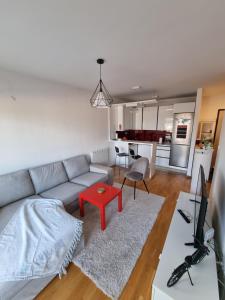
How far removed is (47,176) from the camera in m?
2.56

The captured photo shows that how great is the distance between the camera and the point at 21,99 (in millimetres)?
2355

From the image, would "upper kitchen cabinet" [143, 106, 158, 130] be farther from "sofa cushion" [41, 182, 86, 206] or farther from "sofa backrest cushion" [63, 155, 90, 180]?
"sofa cushion" [41, 182, 86, 206]

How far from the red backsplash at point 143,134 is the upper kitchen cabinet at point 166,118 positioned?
0.65 feet

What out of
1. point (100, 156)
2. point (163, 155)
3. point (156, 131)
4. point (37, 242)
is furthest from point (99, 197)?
point (156, 131)

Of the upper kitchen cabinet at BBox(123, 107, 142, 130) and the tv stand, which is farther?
the upper kitchen cabinet at BBox(123, 107, 142, 130)

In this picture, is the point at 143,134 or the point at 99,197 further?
the point at 143,134

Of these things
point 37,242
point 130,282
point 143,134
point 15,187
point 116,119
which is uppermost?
point 116,119

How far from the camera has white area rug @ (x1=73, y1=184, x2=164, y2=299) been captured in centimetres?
142

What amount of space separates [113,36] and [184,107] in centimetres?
328

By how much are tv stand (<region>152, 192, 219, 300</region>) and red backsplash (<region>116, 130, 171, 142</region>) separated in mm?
3709

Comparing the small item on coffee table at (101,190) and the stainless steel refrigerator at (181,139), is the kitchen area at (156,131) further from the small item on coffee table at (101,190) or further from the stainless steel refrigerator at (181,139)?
the small item on coffee table at (101,190)

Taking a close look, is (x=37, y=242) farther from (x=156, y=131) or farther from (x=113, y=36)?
(x=156, y=131)

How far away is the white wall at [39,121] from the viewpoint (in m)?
2.23

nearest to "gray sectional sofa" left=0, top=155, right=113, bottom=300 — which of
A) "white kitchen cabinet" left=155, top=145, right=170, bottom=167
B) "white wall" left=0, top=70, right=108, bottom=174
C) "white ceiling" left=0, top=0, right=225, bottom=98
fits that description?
"white wall" left=0, top=70, right=108, bottom=174
